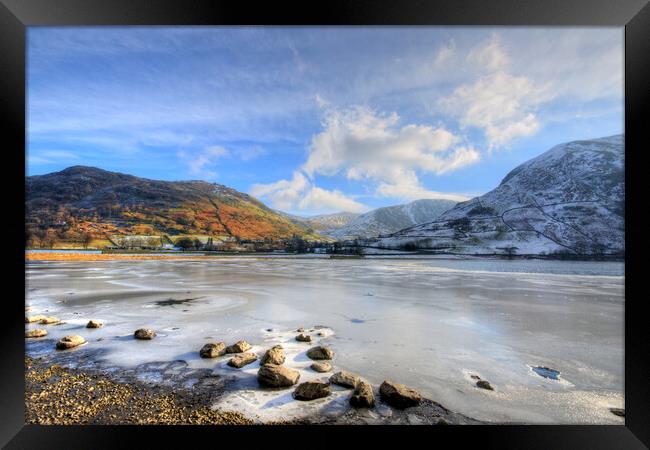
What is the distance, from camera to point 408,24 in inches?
126

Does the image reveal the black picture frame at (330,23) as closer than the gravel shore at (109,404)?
Yes

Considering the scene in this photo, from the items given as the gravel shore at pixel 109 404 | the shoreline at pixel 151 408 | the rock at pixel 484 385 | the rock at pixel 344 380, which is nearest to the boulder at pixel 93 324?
the gravel shore at pixel 109 404

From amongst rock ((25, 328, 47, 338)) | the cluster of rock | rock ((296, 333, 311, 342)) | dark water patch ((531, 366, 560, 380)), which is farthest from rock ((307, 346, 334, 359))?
rock ((25, 328, 47, 338))

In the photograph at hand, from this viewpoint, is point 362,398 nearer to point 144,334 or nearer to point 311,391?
point 311,391

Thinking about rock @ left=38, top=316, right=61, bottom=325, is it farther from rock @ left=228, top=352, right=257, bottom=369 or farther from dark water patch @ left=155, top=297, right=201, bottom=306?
rock @ left=228, top=352, right=257, bottom=369

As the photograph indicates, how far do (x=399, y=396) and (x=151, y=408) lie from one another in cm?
326

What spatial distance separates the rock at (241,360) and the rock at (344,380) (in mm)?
1599

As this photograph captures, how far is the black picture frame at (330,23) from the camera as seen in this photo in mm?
2871

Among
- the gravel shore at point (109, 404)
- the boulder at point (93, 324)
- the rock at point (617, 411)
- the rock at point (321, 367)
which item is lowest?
the rock at point (617, 411)

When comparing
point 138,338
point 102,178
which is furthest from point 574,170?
point 102,178

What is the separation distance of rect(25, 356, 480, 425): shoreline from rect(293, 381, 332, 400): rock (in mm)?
322

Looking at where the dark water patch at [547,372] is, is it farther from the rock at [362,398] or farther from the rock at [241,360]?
the rock at [241,360]

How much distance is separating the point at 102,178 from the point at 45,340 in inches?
8188

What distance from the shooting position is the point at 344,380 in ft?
12.9
